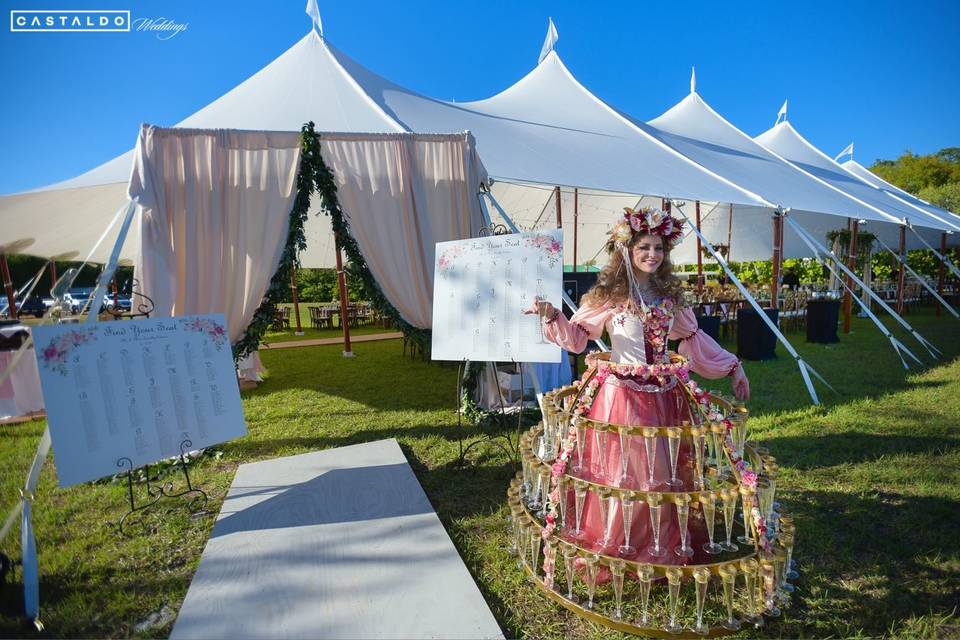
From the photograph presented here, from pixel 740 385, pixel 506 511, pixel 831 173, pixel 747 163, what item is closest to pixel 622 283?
pixel 740 385

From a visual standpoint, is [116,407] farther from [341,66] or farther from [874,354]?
[874,354]

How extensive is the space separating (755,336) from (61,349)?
8.31 m

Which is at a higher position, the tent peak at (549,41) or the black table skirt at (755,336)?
the tent peak at (549,41)

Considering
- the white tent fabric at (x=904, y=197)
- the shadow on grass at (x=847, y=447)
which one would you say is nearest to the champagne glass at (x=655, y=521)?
the shadow on grass at (x=847, y=447)

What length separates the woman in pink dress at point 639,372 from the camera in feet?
6.97

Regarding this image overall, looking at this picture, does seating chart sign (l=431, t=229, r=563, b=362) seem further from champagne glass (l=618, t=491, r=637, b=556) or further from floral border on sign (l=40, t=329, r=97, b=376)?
floral border on sign (l=40, t=329, r=97, b=376)

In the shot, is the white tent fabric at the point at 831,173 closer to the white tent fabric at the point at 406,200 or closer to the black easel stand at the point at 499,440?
the white tent fabric at the point at 406,200

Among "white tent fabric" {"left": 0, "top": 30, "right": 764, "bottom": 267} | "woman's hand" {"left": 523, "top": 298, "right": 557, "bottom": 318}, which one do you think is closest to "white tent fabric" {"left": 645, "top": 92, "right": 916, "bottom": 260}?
"white tent fabric" {"left": 0, "top": 30, "right": 764, "bottom": 267}

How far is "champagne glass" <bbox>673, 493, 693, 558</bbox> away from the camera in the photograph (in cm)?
188

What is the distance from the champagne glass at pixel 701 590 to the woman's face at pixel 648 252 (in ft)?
4.30

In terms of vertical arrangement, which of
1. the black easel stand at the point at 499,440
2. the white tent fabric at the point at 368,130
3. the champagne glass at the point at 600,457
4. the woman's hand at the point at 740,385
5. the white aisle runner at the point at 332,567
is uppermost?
the white tent fabric at the point at 368,130

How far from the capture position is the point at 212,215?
416 centimetres

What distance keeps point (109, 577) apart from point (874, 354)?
32.3 feet

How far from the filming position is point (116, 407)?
274 cm
